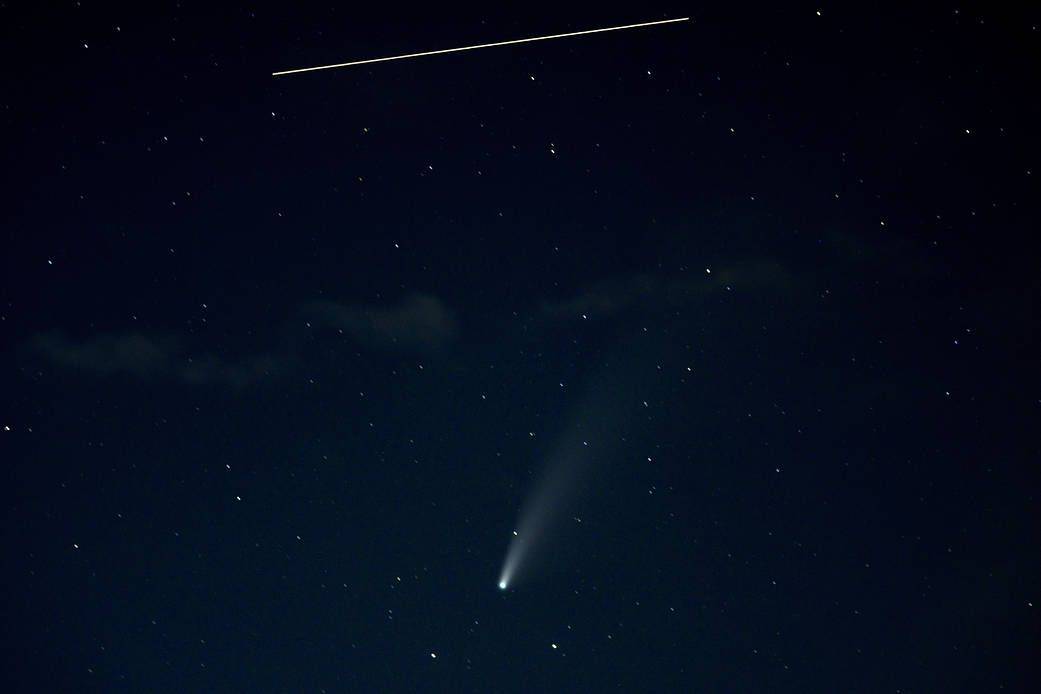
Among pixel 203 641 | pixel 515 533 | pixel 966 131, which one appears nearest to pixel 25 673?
pixel 203 641

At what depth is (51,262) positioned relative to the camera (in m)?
6.44

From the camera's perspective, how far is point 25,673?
802 cm

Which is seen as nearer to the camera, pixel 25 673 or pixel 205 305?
pixel 205 305

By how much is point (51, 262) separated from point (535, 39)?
4054 mm

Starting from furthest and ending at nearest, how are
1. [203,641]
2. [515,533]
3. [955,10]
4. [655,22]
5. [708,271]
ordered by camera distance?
[203,641] < [515,533] < [708,271] < [655,22] < [955,10]

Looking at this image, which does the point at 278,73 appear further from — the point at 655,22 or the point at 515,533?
the point at 515,533

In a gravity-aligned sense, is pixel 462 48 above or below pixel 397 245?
above

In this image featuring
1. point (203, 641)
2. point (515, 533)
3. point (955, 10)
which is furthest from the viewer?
point (203, 641)

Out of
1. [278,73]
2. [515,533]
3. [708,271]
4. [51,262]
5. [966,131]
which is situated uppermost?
[278,73]

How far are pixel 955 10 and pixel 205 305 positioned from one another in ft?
18.4

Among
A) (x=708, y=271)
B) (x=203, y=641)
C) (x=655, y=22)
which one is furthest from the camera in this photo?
(x=203, y=641)

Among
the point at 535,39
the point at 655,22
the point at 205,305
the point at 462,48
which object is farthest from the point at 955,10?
the point at 205,305

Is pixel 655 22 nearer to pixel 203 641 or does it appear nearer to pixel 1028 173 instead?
pixel 1028 173

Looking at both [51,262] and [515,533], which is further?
[515,533]
